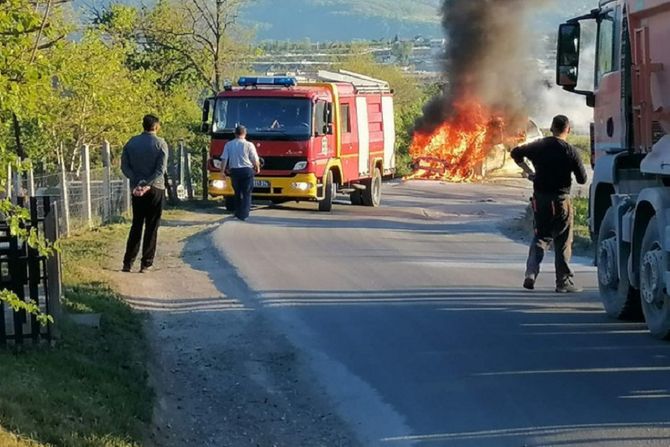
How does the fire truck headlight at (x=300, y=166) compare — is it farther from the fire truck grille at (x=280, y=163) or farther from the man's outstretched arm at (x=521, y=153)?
the man's outstretched arm at (x=521, y=153)

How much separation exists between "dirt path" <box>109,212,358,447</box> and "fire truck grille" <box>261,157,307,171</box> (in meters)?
9.57

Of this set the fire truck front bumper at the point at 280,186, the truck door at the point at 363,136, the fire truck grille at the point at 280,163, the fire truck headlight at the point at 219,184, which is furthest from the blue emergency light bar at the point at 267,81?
the truck door at the point at 363,136

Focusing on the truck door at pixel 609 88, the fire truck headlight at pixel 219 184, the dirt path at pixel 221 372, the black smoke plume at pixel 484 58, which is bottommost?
the dirt path at pixel 221 372

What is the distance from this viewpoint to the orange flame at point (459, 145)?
4122cm

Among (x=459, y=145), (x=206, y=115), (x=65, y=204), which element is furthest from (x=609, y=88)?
(x=459, y=145)

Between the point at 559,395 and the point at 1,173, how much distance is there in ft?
12.7

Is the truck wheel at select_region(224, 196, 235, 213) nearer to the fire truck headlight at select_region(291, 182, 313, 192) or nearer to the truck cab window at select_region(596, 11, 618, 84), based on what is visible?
the fire truck headlight at select_region(291, 182, 313, 192)

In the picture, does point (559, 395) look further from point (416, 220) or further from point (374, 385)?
point (416, 220)

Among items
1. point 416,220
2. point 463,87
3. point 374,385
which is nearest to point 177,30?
point 463,87

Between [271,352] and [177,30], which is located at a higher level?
[177,30]

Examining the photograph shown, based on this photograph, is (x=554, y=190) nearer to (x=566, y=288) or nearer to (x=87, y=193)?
(x=566, y=288)

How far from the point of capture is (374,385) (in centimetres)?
826

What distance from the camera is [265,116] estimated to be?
2364 centimetres

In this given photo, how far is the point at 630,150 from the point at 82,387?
5.36 metres
